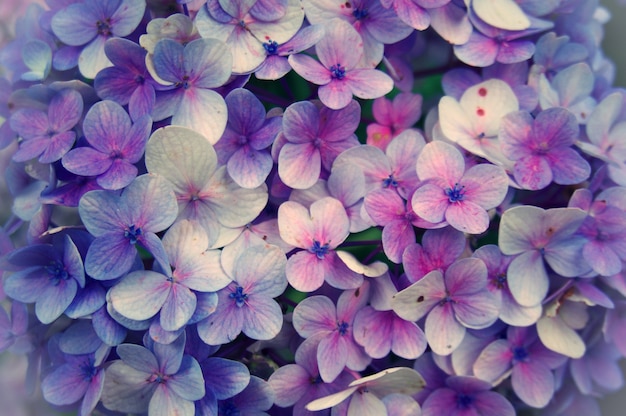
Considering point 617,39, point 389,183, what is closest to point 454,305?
point 389,183

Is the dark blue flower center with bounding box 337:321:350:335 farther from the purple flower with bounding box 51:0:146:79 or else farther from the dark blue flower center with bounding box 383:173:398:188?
the purple flower with bounding box 51:0:146:79

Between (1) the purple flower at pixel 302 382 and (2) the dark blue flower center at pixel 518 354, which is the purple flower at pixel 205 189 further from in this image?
(2) the dark blue flower center at pixel 518 354

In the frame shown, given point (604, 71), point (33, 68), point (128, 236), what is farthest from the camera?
point (604, 71)

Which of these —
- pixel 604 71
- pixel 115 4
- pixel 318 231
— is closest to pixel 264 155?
pixel 318 231

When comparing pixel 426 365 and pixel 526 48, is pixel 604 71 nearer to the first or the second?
pixel 526 48

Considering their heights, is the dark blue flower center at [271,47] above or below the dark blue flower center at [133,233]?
above

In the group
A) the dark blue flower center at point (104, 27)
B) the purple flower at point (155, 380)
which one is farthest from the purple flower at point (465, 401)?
the dark blue flower center at point (104, 27)

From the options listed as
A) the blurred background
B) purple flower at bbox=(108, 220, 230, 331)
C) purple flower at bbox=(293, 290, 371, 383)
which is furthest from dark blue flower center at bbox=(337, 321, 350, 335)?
the blurred background
